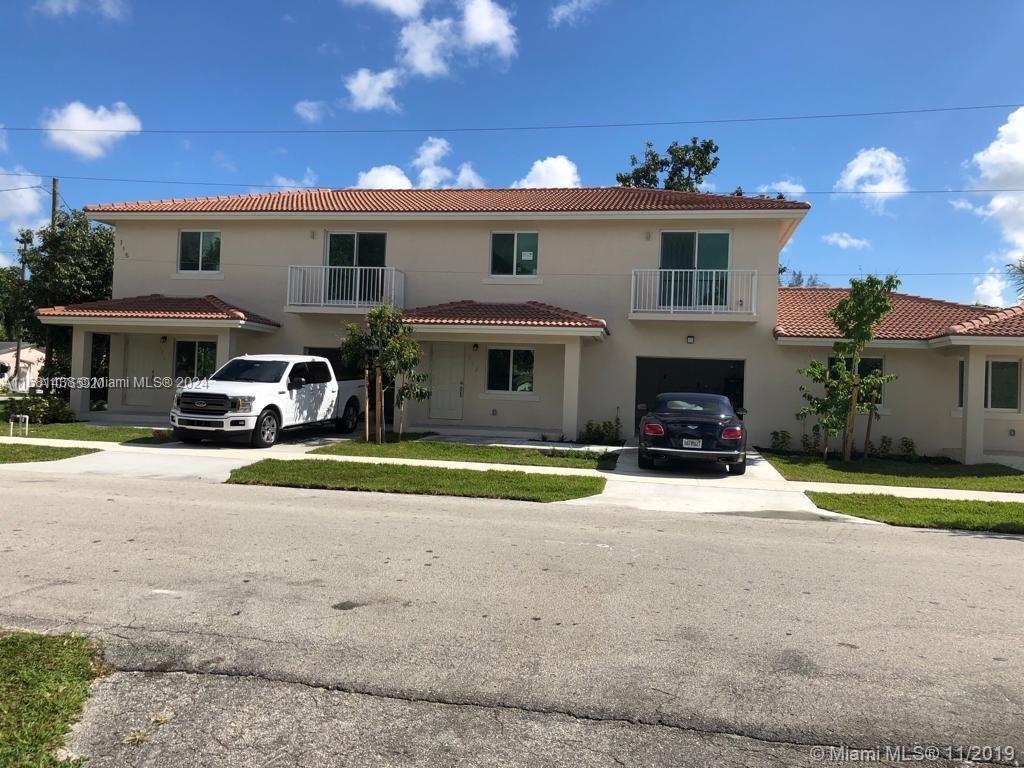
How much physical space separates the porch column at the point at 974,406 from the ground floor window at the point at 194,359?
1980 centimetres

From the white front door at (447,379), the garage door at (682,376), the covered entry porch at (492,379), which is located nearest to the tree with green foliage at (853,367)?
the garage door at (682,376)

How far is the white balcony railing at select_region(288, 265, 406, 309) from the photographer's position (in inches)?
742

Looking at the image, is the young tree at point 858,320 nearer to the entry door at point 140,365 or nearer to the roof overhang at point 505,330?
the roof overhang at point 505,330

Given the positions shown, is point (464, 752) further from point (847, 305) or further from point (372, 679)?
point (847, 305)

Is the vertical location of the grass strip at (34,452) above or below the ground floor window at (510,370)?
below

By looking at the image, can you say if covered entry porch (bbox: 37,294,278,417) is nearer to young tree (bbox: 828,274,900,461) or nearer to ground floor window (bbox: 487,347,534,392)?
ground floor window (bbox: 487,347,534,392)

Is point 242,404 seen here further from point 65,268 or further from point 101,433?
point 65,268

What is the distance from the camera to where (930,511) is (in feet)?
31.1

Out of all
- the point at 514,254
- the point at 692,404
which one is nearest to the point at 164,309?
the point at 514,254

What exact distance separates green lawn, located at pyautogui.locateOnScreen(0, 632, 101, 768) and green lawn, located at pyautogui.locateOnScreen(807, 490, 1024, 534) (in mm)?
8958

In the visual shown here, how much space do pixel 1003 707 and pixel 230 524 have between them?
6.80 meters

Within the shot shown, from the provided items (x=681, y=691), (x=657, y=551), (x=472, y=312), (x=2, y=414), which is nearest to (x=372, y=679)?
(x=681, y=691)

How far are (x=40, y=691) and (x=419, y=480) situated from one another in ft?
25.2

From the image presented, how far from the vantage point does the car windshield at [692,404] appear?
1305 centimetres
